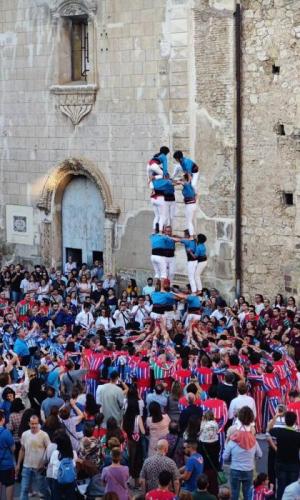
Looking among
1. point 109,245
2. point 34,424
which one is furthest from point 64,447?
point 109,245

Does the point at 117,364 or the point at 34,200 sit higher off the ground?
the point at 34,200

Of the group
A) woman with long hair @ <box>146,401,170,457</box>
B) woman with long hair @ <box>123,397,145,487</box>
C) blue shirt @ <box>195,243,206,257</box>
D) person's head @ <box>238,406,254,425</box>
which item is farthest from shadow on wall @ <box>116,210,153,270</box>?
person's head @ <box>238,406,254,425</box>

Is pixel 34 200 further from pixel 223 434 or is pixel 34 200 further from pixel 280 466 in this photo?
pixel 280 466

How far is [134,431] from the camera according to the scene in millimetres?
14922

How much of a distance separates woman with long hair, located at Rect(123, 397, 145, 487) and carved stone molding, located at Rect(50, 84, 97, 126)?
14.2 m

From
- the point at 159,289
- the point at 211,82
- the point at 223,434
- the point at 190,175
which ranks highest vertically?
the point at 211,82

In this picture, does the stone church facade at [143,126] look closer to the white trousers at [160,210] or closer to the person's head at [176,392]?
the white trousers at [160,210]

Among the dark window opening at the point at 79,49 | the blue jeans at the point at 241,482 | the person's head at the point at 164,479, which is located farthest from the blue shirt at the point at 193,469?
the dark window opening at the point at 79,49

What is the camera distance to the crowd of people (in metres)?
13.1

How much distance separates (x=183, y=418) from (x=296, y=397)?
156 cm

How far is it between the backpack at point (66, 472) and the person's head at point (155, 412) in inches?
58.4

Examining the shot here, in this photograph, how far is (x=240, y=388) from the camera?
14625mm

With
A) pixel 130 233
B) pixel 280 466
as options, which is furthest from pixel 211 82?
pixel 280 466

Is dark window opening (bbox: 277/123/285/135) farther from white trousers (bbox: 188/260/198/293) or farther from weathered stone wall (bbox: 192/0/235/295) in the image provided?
white trousers (bbox: 188/260/198/293)
